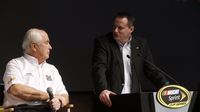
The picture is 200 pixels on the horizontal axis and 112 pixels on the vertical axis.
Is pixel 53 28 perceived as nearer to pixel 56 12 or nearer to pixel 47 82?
pixel 56 12

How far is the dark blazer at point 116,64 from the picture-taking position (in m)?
4.12

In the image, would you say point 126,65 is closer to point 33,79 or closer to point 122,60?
point 122,60

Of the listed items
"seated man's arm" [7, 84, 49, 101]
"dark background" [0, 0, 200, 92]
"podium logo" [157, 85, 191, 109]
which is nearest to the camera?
"podium logo" [157, 85, 191, 109]

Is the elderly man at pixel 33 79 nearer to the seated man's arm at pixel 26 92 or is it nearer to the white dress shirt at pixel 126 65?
the seated man's arm at pixel 26 92

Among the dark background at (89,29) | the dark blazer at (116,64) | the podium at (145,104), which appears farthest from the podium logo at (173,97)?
Answer: the dark background at (89,29)

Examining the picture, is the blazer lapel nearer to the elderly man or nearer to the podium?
the elderly man

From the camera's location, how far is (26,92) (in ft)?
11.9

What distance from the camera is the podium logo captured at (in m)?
3.29

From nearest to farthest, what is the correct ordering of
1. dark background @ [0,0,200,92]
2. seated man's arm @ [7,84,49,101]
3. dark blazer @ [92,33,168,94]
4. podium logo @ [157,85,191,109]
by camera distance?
podium logo @ [157,85,191,109] → seated man's arm @ [7,84,49,101] → dark blazer @ [92,33,168,94] → dark background @ [0,0,200,92]

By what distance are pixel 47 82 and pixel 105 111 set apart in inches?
19.1

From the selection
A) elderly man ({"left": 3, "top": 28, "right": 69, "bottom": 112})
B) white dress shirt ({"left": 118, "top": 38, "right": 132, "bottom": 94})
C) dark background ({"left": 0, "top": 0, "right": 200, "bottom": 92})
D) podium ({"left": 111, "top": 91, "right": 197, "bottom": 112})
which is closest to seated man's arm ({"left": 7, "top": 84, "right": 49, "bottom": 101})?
elderly man ({"left": 3, "top": 28, "right": 69, "bottom": 112})

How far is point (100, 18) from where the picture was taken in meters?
5.14

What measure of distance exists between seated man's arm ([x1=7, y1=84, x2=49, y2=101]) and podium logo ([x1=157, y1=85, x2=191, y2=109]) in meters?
0.88

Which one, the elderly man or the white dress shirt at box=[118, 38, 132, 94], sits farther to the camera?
the white dress shirt at box=[118, 38, 132, 94]
